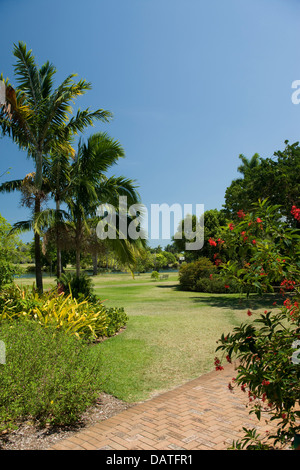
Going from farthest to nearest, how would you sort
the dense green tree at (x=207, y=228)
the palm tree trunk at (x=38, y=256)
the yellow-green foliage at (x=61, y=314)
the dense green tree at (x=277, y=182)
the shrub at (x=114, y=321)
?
the dense green tree at (x=207, y=228), the dense green tree at (x=277, y=182), the palm tree trunk at (x=38, y=256), the shrub at (x=114, y=321), the yellow-green foliage at (x=61, y=314)

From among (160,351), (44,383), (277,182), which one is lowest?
(160,351)

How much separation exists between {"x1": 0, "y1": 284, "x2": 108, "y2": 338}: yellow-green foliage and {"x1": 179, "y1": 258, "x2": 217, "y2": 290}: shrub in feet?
54.2

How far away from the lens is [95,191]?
36.9 ft

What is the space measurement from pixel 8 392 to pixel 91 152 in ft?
30.1

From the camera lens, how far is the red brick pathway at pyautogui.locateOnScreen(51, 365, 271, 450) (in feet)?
11.3

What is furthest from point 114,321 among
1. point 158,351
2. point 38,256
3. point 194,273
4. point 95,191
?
point 194,273

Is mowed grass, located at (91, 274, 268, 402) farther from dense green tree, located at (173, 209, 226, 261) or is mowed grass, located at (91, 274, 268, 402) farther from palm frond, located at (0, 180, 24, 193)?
dense green tree, located at (173, 209, 226, 261)

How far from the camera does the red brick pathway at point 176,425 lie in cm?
343

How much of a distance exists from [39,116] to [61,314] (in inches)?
270

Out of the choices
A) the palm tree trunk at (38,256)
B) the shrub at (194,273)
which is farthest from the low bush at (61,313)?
the shrub at (194,273)

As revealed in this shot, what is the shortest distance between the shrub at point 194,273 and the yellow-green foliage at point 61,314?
16.5 m

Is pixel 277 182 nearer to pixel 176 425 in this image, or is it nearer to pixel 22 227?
pixel 22 227

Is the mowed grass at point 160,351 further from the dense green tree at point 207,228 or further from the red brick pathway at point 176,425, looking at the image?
the dense green tree at point 207,228
